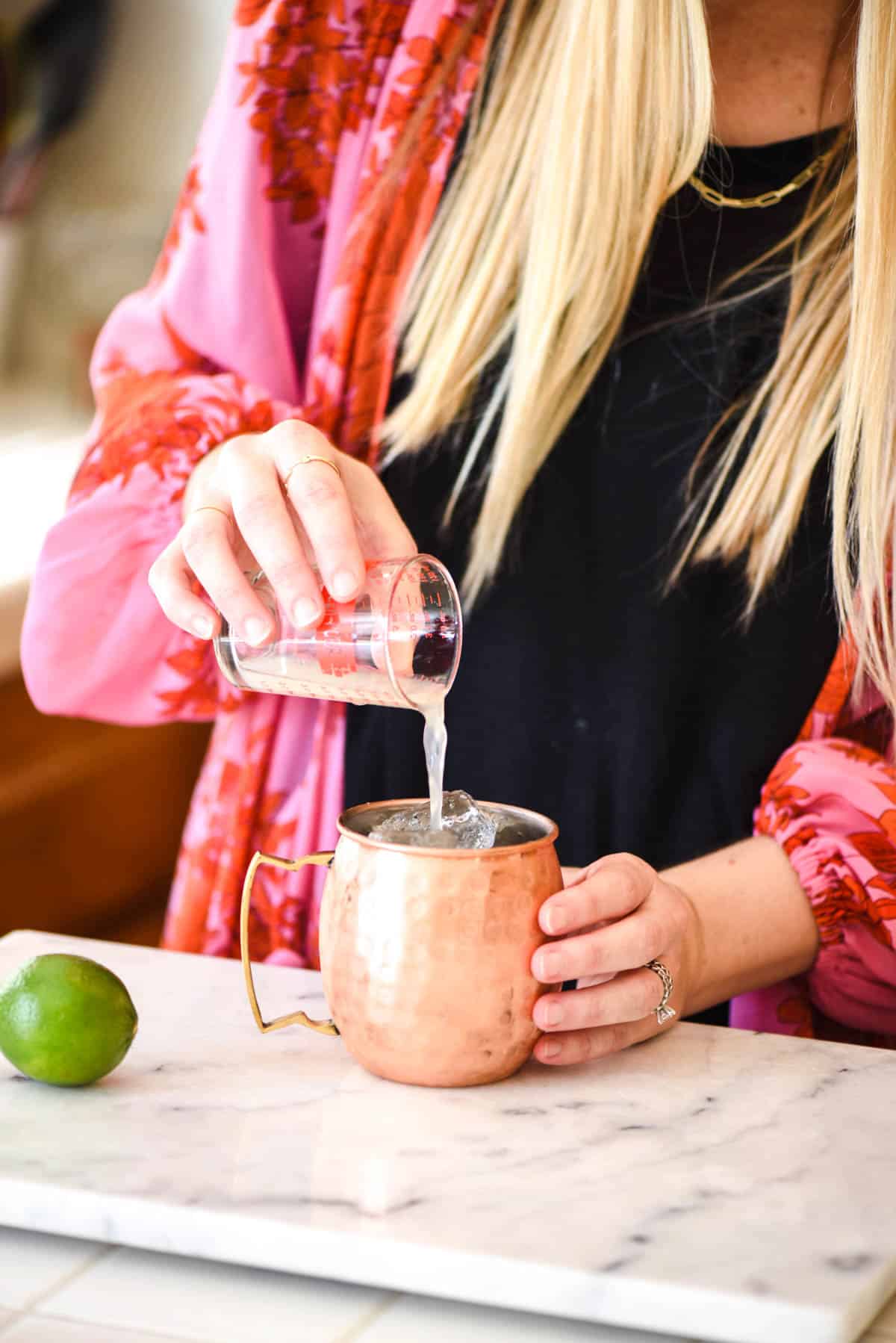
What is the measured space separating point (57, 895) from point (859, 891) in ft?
6.45

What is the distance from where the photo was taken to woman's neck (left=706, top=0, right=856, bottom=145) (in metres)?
1.26

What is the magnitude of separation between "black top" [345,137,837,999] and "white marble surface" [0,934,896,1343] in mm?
376

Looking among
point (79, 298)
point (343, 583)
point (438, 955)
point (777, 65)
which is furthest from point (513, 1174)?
point (79, 298)

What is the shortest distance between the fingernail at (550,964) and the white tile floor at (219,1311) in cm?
19

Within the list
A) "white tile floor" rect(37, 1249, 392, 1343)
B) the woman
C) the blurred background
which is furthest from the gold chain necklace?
the blurred background

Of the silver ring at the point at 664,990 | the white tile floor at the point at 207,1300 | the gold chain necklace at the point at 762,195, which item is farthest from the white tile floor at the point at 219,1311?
the gold chain necklace at the point at 762,195

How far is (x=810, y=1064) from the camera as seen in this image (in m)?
0.87

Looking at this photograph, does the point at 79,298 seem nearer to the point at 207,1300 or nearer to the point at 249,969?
the point at 249,969

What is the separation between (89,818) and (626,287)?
1.87 metres

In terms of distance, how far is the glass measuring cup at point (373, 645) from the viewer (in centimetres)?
82

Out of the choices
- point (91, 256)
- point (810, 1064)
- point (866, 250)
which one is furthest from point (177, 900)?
point (91, 256)

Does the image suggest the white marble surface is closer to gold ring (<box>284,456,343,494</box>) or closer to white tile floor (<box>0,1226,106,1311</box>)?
white tile floor (<box>0,1226,106,1311</box>)

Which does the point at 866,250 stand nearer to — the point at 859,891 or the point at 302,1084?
the point at 859,891

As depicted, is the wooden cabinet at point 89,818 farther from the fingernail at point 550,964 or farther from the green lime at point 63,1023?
the fingernail at point 550,964
